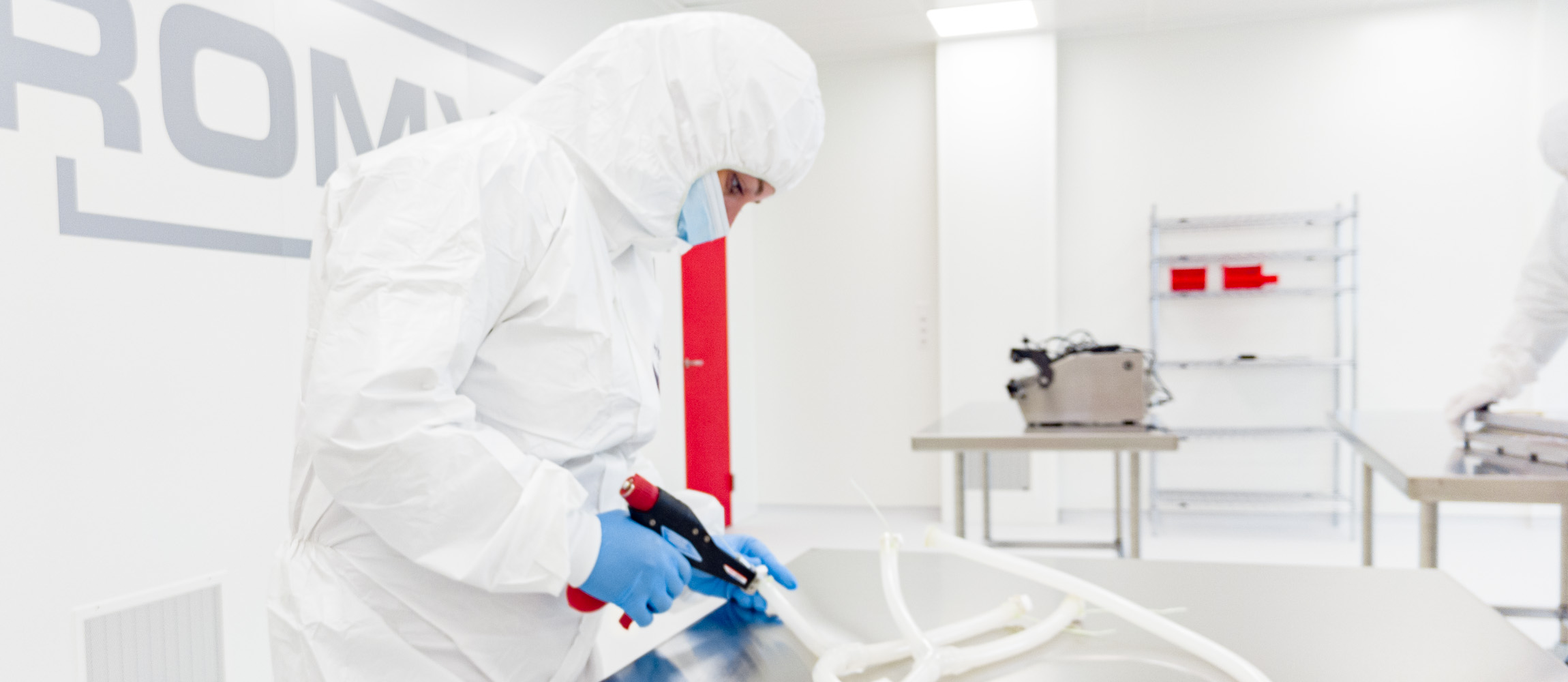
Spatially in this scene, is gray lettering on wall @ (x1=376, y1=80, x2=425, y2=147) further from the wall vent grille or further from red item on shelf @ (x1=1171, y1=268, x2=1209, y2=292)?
red item on shelf @ (x1=1171, y1=268, x2=1209, y2=292)

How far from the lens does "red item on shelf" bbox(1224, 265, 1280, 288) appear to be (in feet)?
14.3

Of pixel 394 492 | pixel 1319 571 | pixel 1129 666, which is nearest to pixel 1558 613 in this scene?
pixel 1319 571

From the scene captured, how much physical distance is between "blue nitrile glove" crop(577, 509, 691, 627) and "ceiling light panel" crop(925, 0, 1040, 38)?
12.2 feet

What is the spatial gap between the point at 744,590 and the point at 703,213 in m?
0.50

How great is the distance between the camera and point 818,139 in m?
1.32

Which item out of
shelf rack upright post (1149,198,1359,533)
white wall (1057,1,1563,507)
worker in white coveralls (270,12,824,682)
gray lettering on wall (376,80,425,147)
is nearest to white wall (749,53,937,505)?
white wall (1057,1,1563,507)

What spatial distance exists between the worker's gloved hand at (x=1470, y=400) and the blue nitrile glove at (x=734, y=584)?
76.0 inches

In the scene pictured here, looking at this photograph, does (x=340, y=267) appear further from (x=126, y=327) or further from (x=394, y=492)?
(x=126, y=327)

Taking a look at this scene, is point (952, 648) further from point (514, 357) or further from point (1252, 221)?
point (1252, 221)

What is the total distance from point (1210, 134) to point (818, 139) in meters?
3.91

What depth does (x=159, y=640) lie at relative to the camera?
182cm

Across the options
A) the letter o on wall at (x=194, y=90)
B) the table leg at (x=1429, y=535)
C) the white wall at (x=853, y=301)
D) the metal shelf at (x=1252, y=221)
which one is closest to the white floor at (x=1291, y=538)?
the white wall at (x=853, y=301)

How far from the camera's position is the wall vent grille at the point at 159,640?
5.55ft

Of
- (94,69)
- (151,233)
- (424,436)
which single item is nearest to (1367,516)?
(424,436)
